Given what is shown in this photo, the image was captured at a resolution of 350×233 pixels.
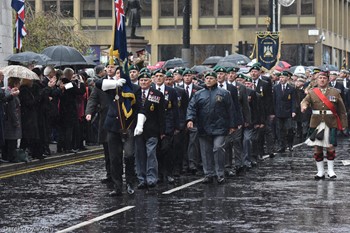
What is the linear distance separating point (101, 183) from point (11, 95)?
3595mm

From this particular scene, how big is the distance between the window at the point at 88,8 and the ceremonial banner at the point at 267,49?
139 feet

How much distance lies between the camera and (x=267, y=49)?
38594mm

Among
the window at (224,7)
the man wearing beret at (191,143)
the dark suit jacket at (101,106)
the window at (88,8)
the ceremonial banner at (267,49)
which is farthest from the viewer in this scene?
the window at (88,8)

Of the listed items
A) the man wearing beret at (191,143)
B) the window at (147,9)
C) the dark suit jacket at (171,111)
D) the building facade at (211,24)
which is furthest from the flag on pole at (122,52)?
the window at (147,9)

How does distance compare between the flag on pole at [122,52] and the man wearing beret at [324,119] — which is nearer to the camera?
the flag on pole at [122,52]

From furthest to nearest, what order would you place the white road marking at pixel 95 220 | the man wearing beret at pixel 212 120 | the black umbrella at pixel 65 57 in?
the black umbrella at pixel 65 57
the man wearing beret at pixel 212 120
the white road marking at pixel 95 220

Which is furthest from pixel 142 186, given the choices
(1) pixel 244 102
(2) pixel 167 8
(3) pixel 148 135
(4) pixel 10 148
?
(2) pixel 167 8

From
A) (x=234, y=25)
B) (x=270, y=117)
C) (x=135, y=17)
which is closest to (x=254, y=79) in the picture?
(x=270, y=117)

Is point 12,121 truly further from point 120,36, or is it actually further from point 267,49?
point 267,49

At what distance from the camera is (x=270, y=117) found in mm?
23969

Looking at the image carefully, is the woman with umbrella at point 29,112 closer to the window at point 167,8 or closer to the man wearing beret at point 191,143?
the man wearing beret at point 191,143

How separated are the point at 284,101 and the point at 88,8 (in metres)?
53.9

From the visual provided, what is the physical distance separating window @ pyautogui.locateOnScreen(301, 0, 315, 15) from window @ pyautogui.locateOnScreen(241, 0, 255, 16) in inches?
140

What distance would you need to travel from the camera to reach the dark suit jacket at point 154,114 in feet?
55.7
